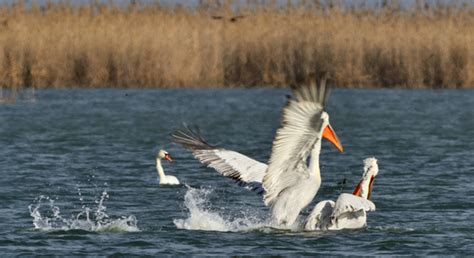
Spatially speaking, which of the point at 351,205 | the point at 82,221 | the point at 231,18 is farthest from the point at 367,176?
the point at 231,18

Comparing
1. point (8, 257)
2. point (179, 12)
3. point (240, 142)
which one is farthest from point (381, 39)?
point (8, 257)

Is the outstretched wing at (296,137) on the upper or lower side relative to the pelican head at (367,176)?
upper

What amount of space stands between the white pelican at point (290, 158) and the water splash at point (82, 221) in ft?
2.70

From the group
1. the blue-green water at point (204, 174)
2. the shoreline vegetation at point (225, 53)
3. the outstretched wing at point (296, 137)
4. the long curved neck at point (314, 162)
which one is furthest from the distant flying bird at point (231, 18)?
the long curved neck at point (314, 162)

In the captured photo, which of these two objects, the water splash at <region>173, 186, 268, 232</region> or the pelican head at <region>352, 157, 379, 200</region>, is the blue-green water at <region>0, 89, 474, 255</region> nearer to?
the water splash at <region>173, 186, 268, 232</region>

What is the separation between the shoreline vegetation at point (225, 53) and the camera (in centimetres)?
2519

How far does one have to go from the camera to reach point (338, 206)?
9.46m

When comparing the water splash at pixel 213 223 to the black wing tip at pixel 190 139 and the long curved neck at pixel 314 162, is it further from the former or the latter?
the long curved neck at pixel 314 162

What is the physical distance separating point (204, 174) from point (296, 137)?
591cm

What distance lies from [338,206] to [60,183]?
4756 millimetres

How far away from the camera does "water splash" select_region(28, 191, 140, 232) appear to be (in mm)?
9984

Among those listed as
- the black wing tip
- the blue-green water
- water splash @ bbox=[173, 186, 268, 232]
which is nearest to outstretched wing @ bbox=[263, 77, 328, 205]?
the blue-green water

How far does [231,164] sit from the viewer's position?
10.0 metres

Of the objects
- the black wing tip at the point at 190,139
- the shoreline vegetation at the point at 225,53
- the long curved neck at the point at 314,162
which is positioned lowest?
the long curved neck at the point at 314,162
